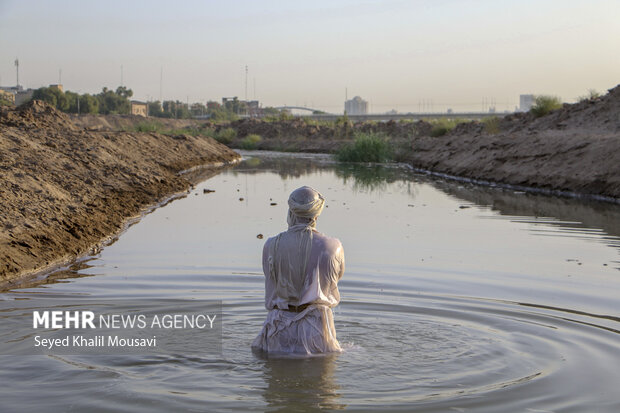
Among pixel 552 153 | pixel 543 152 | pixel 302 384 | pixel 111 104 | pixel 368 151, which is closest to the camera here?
pixel 302 384

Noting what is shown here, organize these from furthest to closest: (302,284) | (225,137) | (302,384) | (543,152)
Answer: (225,137) < (543,152) < (302,284) < (302,384)

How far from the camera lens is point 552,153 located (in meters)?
24.5

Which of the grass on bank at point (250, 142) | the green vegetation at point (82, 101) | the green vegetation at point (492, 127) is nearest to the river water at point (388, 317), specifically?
the green vegetation at point (492, 127)

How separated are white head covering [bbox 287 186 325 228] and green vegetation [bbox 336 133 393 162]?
33.5 m

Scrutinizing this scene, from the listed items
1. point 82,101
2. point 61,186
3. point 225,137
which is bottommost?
point 61,186

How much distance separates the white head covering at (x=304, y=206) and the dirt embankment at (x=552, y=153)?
15282 millimetres

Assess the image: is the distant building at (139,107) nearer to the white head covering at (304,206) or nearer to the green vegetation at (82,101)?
the green vegetation at (82,101)

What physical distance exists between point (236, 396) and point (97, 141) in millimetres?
20453

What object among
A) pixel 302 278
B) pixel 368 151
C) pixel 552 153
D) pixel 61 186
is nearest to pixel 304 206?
pixel 302 278

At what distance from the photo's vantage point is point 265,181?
25.5m

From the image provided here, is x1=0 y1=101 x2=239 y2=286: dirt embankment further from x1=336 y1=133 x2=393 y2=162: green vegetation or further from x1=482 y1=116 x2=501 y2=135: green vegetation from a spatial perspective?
x1=482 y1=116 x2=501 y2=135: green vegetation

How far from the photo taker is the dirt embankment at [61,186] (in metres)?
10.7

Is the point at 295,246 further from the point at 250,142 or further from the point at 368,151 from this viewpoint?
the point at 250,142

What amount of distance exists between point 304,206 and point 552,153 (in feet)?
65.7
